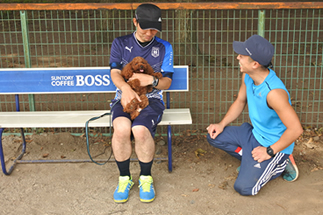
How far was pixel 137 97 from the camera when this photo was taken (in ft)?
10.2

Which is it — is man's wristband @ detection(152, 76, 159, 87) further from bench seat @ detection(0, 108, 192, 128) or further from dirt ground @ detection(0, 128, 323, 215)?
dirt ground @ detection(0, 128, 323, 215)

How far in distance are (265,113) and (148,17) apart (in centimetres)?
144

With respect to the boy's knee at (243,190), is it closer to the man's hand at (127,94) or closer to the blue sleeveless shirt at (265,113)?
the blue sleeveless shirt at (265,113)

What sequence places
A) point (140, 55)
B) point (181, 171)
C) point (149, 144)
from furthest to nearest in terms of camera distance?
point (181, 171)
point (140, 55)
point (149, 144)

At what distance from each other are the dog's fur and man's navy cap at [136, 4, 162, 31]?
1.08 ft

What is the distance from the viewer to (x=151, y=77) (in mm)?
3164

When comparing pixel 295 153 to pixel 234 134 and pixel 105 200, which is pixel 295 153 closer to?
pixel 234 134

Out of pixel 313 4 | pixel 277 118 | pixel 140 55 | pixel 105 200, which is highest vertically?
pixel 313 4

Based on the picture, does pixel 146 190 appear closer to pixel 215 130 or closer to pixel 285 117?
Result: pixel 215 130

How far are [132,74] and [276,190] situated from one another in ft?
6.05

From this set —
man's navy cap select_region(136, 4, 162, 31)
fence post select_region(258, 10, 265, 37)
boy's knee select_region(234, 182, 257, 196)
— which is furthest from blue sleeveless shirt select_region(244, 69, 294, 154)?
fence post select_region(258, 10, 265, 37)

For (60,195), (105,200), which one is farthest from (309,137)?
(60,195)

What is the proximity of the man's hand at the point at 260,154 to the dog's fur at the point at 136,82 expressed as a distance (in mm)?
1165

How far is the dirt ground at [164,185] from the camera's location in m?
2.95
